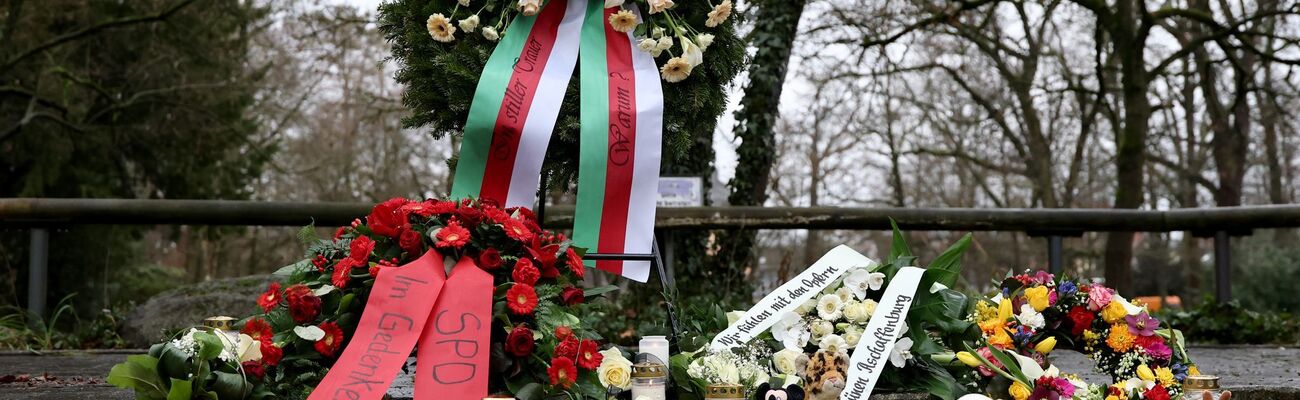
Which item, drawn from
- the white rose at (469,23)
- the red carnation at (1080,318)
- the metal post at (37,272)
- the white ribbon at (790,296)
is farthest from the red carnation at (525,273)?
the metal post at (37,272)

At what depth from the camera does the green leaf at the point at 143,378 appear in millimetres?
2018

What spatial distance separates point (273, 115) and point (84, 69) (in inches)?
155

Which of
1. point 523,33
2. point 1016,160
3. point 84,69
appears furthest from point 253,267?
point 523,33

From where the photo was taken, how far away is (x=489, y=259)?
2.32 meters

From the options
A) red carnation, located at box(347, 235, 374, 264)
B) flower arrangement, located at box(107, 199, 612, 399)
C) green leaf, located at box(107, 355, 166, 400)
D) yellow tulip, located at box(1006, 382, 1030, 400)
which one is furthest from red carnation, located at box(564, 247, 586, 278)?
yellow tulip, located at box(1006, 382, 1030, 400)

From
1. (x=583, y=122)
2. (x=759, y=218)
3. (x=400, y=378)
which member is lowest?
(x=400, y=378)

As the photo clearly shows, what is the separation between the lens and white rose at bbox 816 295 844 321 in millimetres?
2562

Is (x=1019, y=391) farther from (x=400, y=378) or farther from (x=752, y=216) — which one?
(x=752, y=216)

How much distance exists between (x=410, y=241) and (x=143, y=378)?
61 centimetres

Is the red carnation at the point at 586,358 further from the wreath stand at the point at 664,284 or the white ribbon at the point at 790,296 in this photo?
the wreath stand at the point at 664,284

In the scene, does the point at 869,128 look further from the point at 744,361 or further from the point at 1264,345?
the point at 744,361

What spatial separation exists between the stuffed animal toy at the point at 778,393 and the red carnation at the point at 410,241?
850mm

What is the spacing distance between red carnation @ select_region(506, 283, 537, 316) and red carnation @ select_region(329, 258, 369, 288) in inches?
13.9

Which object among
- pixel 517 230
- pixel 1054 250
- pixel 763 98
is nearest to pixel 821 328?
pixel 517 230
